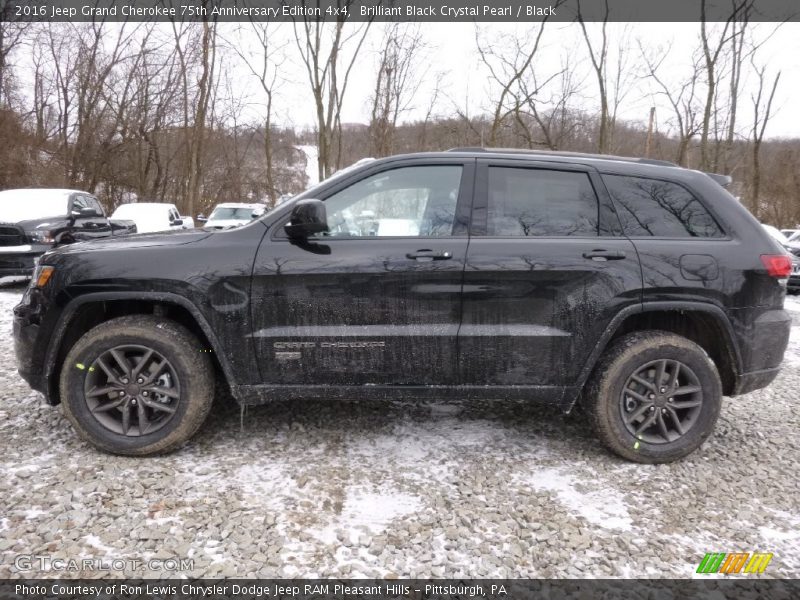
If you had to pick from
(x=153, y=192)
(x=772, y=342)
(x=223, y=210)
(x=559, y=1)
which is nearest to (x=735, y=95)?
(x=559, y=1)

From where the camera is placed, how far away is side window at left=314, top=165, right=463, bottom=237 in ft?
9.97

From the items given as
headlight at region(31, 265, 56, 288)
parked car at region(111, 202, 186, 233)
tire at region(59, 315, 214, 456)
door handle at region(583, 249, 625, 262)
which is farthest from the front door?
parked car at region(111, 202, 186, 233)

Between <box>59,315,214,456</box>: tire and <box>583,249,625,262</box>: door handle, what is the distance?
2.38 metres

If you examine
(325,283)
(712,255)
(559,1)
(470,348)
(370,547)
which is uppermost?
(559,1)

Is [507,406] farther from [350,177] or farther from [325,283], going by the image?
[350,177]

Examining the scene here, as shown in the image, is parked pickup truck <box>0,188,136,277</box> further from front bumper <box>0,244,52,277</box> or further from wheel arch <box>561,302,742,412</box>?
wheel arch <box>561,302,742,412</box>

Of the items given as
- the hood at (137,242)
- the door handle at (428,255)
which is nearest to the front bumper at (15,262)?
the hood at (137,242)

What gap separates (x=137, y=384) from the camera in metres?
2.96

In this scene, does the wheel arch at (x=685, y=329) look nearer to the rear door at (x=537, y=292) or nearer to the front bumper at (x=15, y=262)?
the rear door at (x=537, y=292)

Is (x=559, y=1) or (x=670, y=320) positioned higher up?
(x=559, y=1)

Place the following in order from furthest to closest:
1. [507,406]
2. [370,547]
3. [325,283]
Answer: [507,406] → [325,283] → [370,547]

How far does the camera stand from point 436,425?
3600 mm

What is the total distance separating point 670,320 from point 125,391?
11.2 ft

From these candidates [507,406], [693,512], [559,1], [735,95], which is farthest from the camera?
[735,95]
